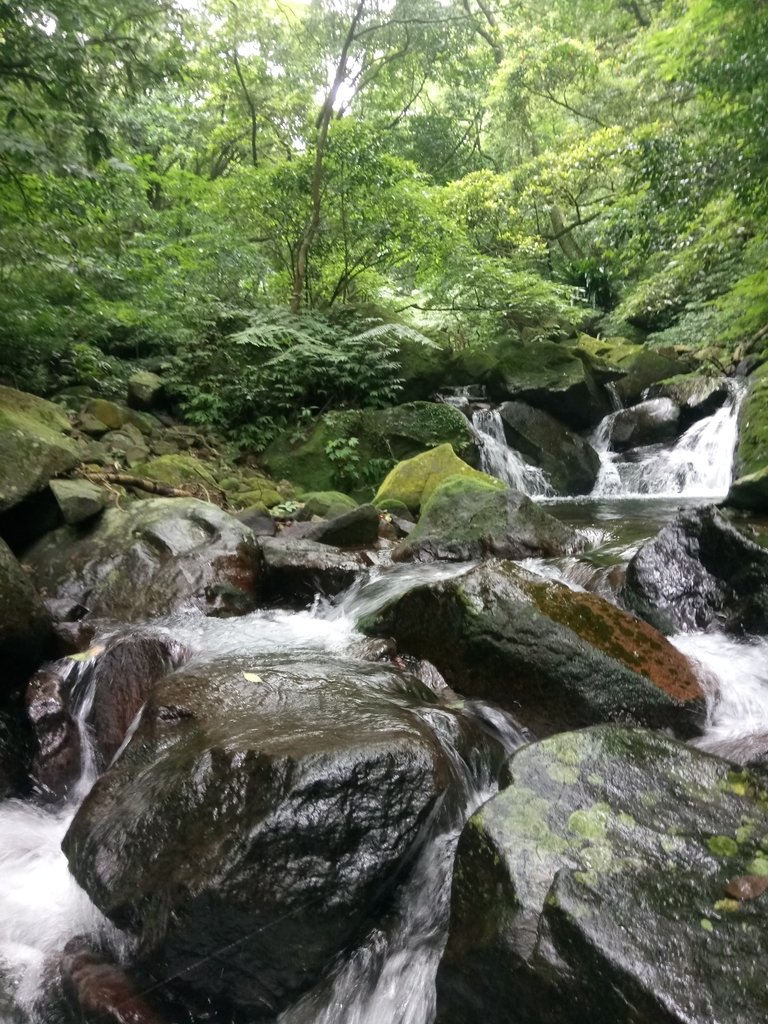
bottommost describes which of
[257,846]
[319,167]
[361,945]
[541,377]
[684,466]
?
[361,945]

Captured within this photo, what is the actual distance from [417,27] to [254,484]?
10.1 m

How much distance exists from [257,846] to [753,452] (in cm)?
818

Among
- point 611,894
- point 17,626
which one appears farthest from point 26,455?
point 611,894

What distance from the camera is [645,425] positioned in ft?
40.9

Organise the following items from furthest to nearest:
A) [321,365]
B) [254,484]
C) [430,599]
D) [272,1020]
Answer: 1. [321,365]
2. [254,484]
3. [430,599]
4. [272,1020]

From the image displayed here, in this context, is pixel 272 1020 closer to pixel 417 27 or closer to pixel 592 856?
pixel 592 856

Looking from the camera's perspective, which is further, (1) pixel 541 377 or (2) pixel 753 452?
(1) pixel 541 377

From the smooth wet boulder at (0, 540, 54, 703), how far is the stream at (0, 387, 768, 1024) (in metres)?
0.55

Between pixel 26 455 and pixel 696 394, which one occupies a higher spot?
pixel 696 394

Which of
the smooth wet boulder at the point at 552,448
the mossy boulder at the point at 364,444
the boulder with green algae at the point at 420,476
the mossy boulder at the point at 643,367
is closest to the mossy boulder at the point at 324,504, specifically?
the boulder with green algae at the point at 420,476

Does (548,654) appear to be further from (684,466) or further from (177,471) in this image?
(684,466)

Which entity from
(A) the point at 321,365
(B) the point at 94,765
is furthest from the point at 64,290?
(B) the point at 94,765

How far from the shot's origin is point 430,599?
445cm

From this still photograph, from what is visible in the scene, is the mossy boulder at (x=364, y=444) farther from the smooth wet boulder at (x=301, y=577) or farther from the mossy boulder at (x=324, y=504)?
the smooth wet boulder at (x=301, y=577)
